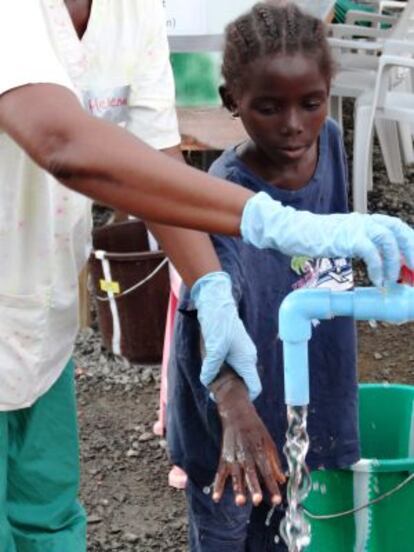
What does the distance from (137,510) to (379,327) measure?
4.94 feet

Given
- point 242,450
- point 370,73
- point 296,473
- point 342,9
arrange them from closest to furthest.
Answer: point 296,473, point 242,450, point 370,73, point 342,9

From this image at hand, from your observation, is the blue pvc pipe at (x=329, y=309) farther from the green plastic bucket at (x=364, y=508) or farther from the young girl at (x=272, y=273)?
the green plastic bucket at (x=364, y=508)

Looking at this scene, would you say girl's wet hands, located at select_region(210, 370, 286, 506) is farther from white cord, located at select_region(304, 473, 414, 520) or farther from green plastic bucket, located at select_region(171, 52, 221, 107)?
green plastic bucket, located at select_region(171, 52, 221, 107)

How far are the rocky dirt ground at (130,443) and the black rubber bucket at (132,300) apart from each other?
0.08 metres

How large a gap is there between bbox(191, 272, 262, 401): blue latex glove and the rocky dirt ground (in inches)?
44.8

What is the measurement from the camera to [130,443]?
3398 millimetres

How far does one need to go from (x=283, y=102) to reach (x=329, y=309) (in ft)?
1.94

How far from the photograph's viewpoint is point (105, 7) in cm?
200

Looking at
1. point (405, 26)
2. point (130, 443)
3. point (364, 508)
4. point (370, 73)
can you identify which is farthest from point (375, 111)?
point (364, 508)

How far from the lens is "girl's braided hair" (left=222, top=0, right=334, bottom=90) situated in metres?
1.99

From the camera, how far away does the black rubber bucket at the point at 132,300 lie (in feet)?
12.3

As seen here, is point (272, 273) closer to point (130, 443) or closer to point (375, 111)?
point (130, 443)

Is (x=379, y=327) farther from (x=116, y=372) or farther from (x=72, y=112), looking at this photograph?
(x=72, y=112)

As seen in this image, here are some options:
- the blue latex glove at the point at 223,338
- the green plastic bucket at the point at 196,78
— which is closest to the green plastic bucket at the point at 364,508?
the blue latex glove at the point at 223,338
